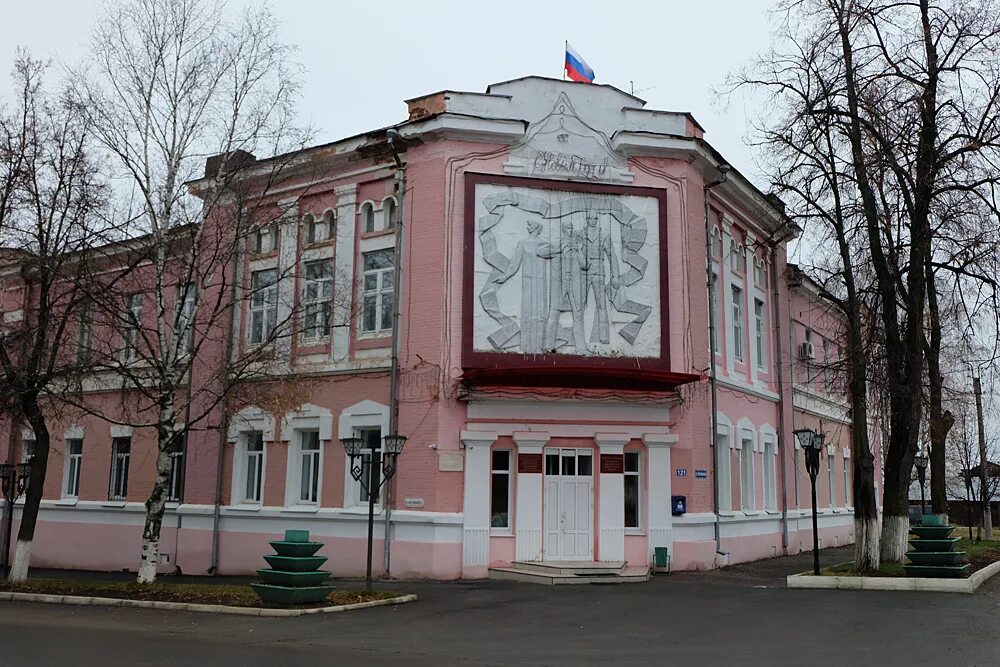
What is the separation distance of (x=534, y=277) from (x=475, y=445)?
398cm

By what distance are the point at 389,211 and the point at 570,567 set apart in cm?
931

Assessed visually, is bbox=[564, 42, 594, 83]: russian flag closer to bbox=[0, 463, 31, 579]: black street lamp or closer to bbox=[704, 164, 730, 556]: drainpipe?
bbox=[704, 164, 730, 556]: drainpipe

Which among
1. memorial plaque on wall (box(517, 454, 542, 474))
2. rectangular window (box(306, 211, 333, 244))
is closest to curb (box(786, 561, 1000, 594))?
memorial plaque on wall (box(517, 454, 542, 474))

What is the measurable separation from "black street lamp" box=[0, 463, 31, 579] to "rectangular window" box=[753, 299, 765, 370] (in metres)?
20.4

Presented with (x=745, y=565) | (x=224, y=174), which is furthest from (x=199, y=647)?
(x=745, y=565)

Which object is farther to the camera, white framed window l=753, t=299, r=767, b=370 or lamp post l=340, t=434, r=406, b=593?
white framed window l=753, t=299, r=767, b=370

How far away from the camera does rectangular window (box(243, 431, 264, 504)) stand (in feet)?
74.8

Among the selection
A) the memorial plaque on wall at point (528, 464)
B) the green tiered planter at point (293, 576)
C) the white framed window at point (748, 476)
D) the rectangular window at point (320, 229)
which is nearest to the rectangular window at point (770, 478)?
the white framed window at point (748, 476)

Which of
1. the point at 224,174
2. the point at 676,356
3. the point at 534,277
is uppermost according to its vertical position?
the point at 224,174

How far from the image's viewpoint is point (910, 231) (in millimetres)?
19094

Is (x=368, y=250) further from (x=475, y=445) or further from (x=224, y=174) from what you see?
(x=475, y=445)

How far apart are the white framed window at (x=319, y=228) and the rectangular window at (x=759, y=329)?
40.3 ft

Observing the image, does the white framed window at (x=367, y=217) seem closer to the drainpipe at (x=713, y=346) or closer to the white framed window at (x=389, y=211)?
the white framed window at (x=389, y=211)

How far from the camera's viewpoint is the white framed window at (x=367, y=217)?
22.1 m
